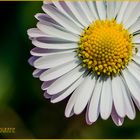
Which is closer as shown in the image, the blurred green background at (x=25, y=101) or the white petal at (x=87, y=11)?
the white petal at (x=87, y=11)

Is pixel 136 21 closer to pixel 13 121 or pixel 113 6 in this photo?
pixel 113 6

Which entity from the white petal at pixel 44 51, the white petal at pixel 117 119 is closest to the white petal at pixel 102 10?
the white petal at pixel 44 51

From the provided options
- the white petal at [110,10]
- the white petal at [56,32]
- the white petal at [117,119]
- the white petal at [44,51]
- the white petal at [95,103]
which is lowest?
the white petal at [117,119]

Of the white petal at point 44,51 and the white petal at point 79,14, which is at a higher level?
the white petal at point 79,14

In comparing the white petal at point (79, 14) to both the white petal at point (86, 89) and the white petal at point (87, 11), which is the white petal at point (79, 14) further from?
the white petal at point (86, 89)

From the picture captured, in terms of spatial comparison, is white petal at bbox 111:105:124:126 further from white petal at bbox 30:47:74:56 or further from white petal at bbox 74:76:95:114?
white petal at bbox 30:47:74:56

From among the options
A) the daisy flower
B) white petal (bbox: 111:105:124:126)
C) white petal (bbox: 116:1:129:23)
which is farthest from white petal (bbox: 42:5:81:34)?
white petal (bbox: 111:105:124:126)

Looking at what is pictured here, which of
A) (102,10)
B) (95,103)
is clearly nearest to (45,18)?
(102,10)
